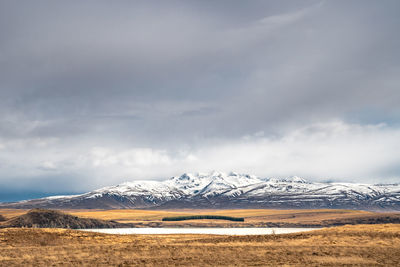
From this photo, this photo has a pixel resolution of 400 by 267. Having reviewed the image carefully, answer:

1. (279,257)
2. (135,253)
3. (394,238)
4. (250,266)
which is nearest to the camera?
(250,266)

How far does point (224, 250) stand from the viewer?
4803 cm

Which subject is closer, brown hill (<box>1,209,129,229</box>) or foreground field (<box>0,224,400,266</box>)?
foreground field (<box>0,224,400,266</box>)

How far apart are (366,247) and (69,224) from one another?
13994 cm

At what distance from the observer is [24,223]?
152 meters

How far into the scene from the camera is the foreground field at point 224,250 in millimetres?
40656

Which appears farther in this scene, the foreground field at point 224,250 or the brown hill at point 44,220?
the brown hill at point 44,220

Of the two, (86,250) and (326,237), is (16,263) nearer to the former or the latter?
(86,250)

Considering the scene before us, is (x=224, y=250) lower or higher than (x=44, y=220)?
lower

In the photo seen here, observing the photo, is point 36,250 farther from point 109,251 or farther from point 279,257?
point 279,257

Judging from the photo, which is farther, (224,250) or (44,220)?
(44,220)

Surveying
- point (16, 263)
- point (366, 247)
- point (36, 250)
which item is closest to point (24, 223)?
point (36, 250)

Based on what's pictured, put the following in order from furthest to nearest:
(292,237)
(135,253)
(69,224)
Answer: (69,224) → (292,237) → (135,253)

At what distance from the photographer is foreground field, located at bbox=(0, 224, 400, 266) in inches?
1601

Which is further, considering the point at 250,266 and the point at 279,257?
the point at 279,257
